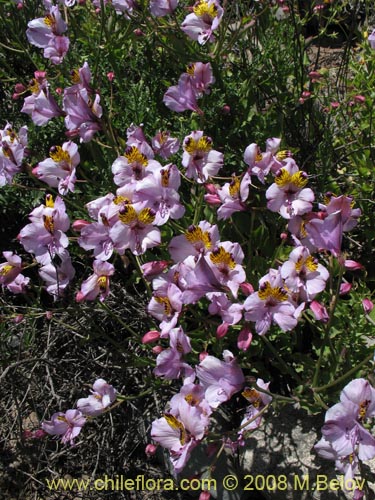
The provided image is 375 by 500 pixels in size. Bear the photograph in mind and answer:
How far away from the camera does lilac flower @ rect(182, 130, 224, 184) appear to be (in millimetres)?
1979

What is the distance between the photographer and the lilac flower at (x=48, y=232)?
1879 millimetres

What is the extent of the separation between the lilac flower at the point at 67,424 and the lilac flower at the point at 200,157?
3.19ft

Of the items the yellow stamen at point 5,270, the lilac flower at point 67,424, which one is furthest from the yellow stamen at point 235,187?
the lilac flower at point 67,424

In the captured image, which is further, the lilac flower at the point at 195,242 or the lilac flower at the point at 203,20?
the lilac flower at the point at 203,20

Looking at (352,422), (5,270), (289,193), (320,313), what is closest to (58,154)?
(5,270)

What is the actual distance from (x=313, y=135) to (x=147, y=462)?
5.96ft

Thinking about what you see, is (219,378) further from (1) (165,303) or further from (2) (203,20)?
(2) (203,20)

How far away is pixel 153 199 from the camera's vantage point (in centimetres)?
184

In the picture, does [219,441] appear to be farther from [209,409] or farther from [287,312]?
[287,312]

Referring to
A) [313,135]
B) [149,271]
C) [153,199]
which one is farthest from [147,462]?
[313,135]

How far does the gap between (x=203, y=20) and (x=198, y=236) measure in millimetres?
1117

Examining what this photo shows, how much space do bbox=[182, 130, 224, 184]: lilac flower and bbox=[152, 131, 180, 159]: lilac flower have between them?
0.42ft

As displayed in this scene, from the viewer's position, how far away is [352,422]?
4.96 ft

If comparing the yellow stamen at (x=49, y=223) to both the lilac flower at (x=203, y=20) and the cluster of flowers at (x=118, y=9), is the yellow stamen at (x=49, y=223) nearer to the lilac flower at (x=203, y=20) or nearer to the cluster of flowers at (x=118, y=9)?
the cluster of flowers at (x=118, y=9)
